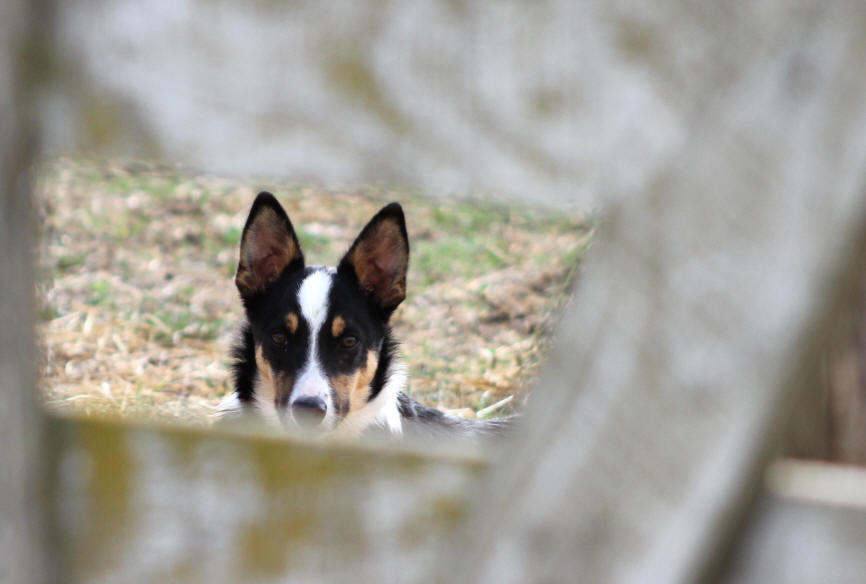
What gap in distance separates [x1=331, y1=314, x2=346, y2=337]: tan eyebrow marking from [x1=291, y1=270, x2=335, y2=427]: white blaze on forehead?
55mm

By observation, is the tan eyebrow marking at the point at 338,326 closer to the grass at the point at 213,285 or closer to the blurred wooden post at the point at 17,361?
the grass at the point at 213,285

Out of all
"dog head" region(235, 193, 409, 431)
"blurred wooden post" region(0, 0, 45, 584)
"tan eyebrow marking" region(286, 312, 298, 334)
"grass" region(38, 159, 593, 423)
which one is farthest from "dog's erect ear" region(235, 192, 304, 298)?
"blurred wooden post" region(0, 0, 45, 584)

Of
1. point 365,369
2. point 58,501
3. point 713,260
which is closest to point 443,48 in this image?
point 713,260

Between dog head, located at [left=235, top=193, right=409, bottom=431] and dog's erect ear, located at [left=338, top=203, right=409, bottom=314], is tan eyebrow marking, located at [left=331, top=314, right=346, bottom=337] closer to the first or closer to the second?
dog head, located at [left=235, top=193, right=409, bottom=431]

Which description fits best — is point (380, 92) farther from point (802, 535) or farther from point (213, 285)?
point (213, 285)

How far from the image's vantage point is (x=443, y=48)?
0.80m

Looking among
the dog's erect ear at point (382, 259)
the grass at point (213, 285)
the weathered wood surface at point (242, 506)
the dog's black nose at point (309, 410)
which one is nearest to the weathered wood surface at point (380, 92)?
the weathered wood surface at point (242, 506)

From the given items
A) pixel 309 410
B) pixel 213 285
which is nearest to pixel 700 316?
pixel 309 410

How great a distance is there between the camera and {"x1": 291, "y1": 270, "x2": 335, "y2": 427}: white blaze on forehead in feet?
Answer: 14.6

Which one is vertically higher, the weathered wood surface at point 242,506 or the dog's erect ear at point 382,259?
the weathered wood surface at point 242,506

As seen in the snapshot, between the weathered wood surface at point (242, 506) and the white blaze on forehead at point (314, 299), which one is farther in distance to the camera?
the white blaze on forehead at point (314, 299)

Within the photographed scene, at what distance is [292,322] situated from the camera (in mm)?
4734

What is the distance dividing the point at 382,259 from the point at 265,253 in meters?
0.59

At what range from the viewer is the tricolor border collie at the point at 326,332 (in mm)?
4641
